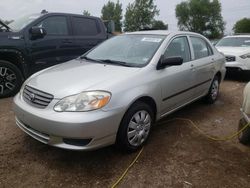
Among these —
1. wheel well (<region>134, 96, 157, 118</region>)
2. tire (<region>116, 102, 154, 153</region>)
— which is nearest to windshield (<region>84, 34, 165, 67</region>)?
wheel well (<region>134, 96, 157, 118</region>)

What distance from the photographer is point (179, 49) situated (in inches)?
178

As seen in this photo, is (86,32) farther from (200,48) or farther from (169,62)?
(169,62)

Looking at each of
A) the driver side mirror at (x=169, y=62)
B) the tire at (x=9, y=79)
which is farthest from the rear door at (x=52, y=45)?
the driver side mirror at (x=169, y=62)

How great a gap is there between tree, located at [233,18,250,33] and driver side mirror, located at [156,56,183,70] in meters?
56.8

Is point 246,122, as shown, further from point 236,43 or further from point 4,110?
point 236,43

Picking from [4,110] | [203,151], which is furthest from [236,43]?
[4,110]

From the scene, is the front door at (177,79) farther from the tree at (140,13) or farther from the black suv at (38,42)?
the tree at (140,13)

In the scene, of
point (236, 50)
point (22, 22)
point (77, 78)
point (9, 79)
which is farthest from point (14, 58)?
point (236, 50)

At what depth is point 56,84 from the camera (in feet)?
10.9

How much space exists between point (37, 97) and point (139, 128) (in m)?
1.30

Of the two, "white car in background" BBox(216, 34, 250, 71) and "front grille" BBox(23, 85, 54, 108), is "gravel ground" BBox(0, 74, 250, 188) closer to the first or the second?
"front grille" BBox(23, 85, 54, 108)

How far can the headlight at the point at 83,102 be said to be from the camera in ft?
9.84

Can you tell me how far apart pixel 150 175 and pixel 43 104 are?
1439mm

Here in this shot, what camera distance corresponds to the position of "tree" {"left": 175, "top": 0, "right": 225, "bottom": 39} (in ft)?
210
